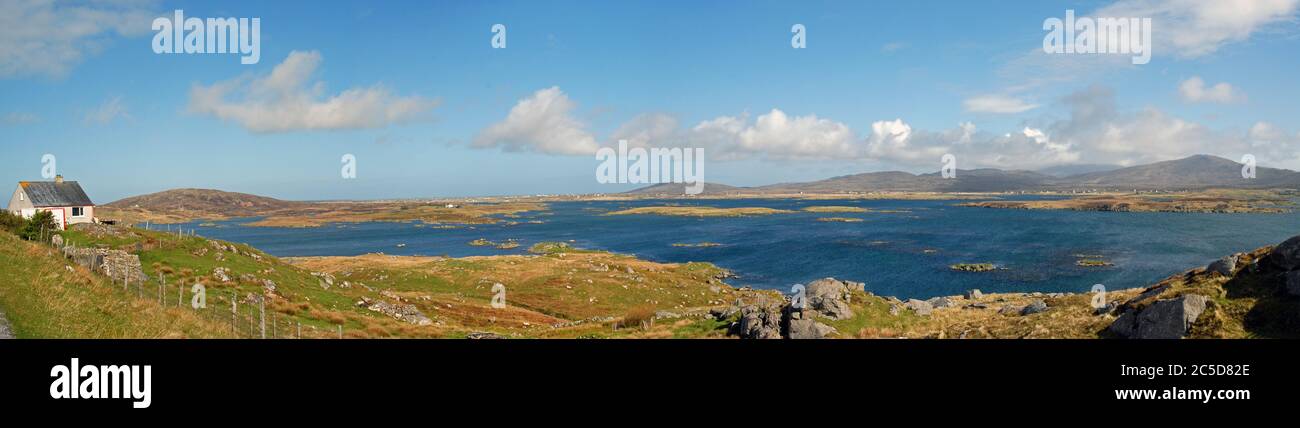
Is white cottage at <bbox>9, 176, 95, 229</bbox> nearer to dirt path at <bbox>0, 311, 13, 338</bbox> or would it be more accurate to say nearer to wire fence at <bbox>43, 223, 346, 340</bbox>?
wire fence at <bbox>43, 223, 346, 340</bbox>

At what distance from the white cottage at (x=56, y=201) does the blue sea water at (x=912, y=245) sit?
72.2m

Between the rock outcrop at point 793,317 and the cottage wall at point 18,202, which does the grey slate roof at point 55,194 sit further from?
the rock outcrop at point 793,317

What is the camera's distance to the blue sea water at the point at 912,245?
8319 centimetres

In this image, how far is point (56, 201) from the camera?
53.1 metres

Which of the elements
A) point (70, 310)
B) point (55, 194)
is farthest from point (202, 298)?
point (55, 194)

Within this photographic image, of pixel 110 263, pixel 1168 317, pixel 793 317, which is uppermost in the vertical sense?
pixel 110 263

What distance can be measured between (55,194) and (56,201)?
998 mm

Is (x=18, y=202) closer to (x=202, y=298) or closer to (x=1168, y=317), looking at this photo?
(x=202, y=298)
